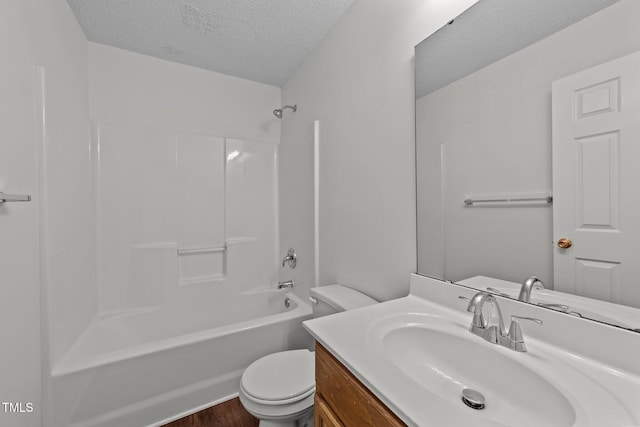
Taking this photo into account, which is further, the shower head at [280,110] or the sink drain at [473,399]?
the shower head at [280,110]

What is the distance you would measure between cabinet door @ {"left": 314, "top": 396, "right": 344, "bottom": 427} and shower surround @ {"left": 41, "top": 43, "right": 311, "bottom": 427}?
0.88 metres

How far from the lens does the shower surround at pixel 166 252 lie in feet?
4.31

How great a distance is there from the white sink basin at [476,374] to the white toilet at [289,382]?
18.2 inches

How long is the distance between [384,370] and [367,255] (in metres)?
0.84

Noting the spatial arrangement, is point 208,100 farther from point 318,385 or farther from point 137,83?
point 318,385

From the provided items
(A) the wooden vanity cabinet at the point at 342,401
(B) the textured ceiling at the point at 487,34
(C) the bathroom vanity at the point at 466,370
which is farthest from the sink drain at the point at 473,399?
(B) the textured ceiling at the point at 487,34

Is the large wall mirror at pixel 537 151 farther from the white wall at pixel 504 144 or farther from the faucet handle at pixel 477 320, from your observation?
the faucet handle at pixel 477 320

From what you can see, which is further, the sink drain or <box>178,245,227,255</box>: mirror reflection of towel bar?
<box>178,245,227,255</box>: mirror reflection of towel bar

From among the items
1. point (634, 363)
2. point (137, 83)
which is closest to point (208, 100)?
point (137, 83)

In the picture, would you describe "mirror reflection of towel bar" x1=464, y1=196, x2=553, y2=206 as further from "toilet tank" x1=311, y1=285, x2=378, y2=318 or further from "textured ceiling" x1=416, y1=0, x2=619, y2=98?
"toilet tank" x1=311, y1=285, x2=378, y2=318

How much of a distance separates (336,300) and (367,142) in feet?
2.83

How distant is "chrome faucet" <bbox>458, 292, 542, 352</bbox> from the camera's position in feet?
2.28

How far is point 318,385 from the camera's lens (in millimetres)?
850

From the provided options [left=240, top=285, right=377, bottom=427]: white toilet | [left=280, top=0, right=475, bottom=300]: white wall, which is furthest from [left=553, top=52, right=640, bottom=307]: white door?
[left=240, top=285, right=377, bottom=427]: white toilet
